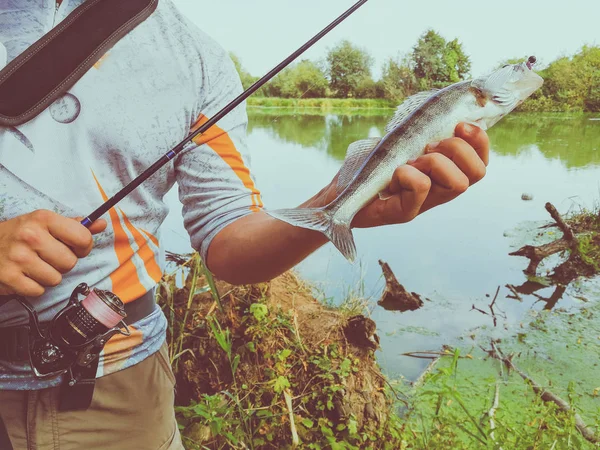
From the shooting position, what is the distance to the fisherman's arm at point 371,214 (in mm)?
1049

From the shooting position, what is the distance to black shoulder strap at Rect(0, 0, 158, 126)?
3.76 feet

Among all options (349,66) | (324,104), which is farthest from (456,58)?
(324,104)

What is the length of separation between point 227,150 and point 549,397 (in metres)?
3.74

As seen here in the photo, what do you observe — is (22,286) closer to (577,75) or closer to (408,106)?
(408,106)

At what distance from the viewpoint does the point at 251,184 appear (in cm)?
151

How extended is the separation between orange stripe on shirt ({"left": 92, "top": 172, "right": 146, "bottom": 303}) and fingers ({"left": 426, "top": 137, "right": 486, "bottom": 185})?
95 cm

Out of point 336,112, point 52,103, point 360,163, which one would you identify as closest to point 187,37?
point 52,103

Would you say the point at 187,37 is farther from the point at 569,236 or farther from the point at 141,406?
the point at 569,236

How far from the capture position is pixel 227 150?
1.47 metres

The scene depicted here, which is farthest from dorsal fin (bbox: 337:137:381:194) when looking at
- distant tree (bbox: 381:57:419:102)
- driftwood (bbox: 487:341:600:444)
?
distant tree (bbox: 381:57:419:102)

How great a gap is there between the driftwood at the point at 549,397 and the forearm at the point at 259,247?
7.98 feet

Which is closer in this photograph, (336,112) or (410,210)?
(410,210)

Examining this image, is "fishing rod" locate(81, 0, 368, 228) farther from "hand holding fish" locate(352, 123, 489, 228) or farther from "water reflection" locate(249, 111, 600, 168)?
"water reflection" locate(249, 111, 600, 168)

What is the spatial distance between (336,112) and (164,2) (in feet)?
128
